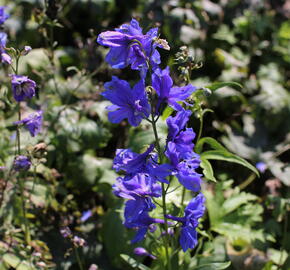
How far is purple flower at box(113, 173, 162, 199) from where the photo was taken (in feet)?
5.82

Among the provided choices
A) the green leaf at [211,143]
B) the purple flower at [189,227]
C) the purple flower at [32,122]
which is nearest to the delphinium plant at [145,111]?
the purple flower at [189,227]

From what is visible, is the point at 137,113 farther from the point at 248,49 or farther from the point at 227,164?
the point at 248,49

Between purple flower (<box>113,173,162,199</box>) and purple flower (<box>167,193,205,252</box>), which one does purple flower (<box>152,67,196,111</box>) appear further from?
purple flower (<box>167,193,205,252</box>)

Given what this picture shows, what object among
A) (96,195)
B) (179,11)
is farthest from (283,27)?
(96,195)

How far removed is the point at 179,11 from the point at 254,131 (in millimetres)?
1194

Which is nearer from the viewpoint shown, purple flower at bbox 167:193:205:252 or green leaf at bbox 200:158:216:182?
purple flower at bbox 167:193:205:252

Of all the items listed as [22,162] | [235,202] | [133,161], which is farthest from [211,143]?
[22,162]

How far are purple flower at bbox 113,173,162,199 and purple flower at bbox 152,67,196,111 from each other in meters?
0.29

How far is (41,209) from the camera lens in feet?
9.43

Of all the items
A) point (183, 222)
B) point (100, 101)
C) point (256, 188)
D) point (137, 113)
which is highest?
point (137, 113)

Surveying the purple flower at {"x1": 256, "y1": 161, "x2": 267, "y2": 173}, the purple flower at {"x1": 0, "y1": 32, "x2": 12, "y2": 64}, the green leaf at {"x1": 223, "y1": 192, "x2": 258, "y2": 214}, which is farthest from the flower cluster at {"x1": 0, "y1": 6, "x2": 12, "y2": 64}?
the purple flower at {"x1": 256, "y1": 161, "x2": 267, "y2": 173}

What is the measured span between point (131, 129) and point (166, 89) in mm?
1424

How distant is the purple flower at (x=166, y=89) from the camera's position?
1721mm

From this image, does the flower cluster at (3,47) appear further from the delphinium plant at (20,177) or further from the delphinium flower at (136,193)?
the delphinium flower at (136,193)
